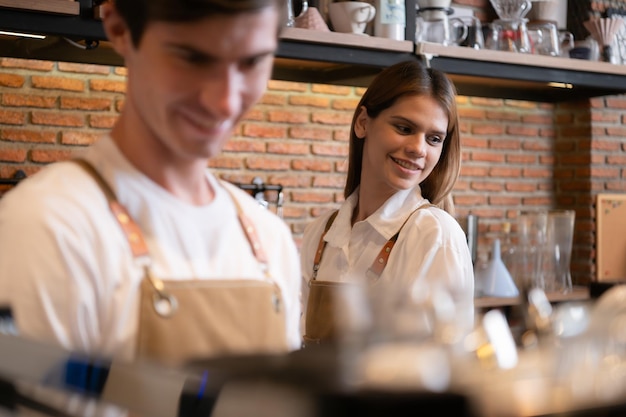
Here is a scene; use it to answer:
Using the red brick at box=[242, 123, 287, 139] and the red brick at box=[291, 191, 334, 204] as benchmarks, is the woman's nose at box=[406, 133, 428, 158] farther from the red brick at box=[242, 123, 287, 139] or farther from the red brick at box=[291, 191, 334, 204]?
the red brick at box=[291, 191, 334, 204]

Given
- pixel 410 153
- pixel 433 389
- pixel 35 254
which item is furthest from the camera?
pixel 410 153

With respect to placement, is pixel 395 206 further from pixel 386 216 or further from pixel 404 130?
pixel 404 130

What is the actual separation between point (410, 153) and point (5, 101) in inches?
91.3

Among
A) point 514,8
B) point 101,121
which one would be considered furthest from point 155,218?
point 514,8

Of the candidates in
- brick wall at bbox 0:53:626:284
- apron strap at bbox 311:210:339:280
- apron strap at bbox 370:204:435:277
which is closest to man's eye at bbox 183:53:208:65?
apron strap at bbox 370:204:435:277

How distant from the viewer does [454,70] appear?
4.43m

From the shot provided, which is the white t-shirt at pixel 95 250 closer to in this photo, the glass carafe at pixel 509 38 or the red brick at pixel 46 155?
the red brick at pixel 46 155

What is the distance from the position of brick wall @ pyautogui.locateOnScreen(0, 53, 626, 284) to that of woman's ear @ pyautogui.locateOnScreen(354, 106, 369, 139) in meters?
1.98

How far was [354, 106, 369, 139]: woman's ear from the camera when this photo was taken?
114 inches

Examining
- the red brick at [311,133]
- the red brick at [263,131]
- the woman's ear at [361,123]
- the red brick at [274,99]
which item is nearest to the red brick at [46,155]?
the red brick at [263,131]

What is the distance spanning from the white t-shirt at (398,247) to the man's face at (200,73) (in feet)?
4.18

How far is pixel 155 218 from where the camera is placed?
1.19 m

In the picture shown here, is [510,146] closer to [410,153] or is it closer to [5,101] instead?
[5,101]

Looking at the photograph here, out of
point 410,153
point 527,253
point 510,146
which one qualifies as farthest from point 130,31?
point 510,146
